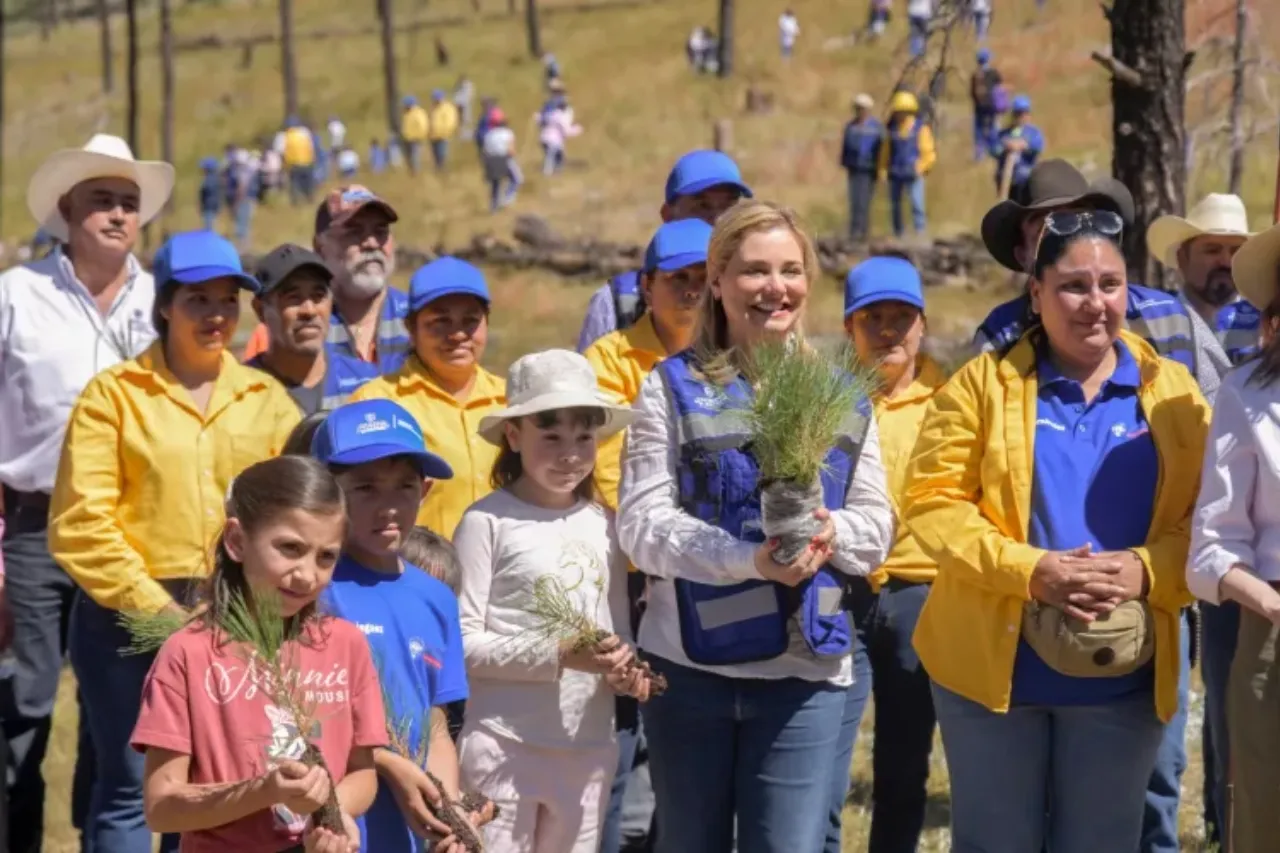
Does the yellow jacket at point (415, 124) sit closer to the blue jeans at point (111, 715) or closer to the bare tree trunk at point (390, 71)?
the bare tree trunk at point (390, 71)

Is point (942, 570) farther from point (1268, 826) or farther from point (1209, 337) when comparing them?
point (1209, 337)

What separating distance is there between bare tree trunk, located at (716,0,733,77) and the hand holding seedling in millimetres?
48861

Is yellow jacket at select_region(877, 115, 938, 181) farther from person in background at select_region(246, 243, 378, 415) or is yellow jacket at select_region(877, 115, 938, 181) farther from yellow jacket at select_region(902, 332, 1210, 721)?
yellow jacket at select_region(902, 332, 1210, 721)

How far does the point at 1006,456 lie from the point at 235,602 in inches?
79.7

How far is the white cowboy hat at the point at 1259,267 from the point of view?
5102 millimetres

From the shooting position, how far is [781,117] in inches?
1804

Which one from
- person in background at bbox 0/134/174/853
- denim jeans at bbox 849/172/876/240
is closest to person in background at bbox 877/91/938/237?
denim jeans at bbox 849/172/876/240

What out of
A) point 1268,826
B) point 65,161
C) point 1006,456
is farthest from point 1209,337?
point 65,161

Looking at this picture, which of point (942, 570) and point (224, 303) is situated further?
point (224, 303)

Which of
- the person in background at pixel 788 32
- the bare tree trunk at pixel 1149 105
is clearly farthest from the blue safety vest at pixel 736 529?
the person in background at pixel 788 32

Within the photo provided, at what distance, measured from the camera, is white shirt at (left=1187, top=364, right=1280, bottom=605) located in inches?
188

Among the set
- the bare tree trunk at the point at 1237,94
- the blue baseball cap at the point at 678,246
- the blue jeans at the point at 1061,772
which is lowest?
the blue jeans at the point at 1061,772

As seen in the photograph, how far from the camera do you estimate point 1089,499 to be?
5012 millimetres

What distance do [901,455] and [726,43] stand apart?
4753cm
